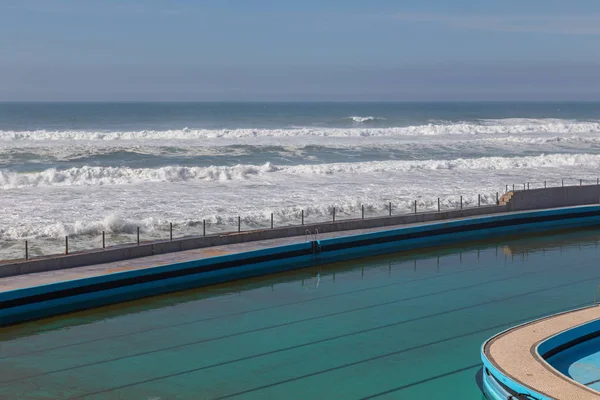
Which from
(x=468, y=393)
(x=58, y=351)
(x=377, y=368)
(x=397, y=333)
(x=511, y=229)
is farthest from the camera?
(x=511, y=229)

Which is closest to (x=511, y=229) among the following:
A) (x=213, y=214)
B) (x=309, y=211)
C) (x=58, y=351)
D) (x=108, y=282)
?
(x=309, y=211)

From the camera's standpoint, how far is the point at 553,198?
83.1ft

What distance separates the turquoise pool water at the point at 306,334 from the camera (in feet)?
36.2

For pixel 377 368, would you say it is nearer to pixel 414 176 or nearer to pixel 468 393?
pixel 468 393

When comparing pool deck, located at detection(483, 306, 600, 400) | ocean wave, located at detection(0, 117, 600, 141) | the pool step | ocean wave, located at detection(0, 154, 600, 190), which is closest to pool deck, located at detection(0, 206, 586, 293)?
the pool step

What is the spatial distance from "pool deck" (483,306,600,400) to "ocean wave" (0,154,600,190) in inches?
983

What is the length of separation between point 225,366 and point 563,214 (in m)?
15.9

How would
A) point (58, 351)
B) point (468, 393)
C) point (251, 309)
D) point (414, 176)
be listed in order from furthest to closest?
point (414, 176), point (251, 309), point (58, 351), point (468, 393)

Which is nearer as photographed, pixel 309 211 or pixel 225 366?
pixel 225 366

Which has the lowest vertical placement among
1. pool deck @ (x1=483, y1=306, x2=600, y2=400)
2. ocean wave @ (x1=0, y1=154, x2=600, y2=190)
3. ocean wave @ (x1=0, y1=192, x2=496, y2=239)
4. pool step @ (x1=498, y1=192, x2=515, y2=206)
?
pool deck @ (x1=483, y1=306, x2=600, y2=400)

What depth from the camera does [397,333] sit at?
13500 mm

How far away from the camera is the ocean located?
23.9 m

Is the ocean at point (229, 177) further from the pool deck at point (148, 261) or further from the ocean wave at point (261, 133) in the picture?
the pool deck at point (148, 261)

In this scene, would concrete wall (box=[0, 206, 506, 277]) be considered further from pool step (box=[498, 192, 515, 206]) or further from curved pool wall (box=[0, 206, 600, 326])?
curved pool wall (box=[0, 206, 600, 326])
